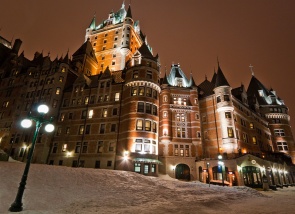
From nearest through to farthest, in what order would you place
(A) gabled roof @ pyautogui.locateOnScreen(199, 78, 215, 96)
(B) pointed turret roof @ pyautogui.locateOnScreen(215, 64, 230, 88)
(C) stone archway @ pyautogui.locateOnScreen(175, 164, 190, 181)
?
(C) stone archway @ pyautogui.locateOnScreen(175, 164, 190, 181)
(B) pointed turret roof @ pyautogui.locateOnScreen(215, 64, 230, 88)
(A) gabled roof @ pyautogui.locateOnScreen(199, 78, 215, 96)

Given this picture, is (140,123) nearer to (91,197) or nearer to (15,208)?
(91,197)

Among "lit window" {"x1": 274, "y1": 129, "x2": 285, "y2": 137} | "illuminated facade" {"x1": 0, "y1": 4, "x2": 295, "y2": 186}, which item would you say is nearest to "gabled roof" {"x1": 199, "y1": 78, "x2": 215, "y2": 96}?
"illuminated facade" {"x1": 0, "y1": 4, "x2": 295, "y2": 186}

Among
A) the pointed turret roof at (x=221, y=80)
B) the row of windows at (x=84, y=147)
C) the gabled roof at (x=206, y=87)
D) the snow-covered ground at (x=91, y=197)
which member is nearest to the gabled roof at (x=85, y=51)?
the row of windows at (x=84, y=147)

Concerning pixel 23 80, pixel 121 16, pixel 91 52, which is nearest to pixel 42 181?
pixel 23 80

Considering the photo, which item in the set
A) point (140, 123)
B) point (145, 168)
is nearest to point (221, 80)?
point (140, 123)

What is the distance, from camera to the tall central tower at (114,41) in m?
58.2

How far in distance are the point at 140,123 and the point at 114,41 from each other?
3929 centimetres

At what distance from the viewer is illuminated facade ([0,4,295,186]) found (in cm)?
3278

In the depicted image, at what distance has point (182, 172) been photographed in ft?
121

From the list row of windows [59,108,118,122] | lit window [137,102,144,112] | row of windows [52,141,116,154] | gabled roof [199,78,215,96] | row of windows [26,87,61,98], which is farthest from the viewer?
gabled roof [199,78,215,96]

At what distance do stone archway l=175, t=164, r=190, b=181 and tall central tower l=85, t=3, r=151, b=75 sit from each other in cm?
3309

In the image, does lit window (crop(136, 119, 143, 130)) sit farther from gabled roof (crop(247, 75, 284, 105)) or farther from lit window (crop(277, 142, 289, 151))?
lit window (crop(277, 142, 289, 151))

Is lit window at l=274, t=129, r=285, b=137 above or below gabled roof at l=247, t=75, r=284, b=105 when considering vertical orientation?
below

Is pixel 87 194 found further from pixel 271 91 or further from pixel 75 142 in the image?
pixel 271 91
